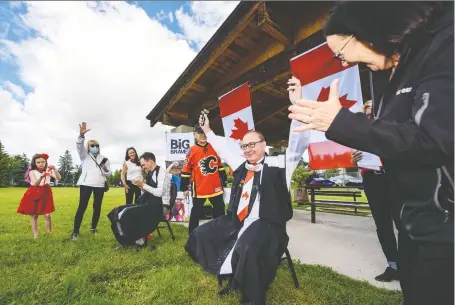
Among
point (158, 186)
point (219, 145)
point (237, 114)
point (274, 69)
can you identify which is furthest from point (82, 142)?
point (274, 69)

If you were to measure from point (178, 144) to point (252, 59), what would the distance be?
3462 mm

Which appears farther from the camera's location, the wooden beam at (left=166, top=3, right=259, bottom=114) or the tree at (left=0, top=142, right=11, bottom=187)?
the tree at (left=0, top=142, right=11, bottom=187)

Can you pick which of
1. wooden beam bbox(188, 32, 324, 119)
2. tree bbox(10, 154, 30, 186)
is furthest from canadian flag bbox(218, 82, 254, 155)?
tree bbox(10, 154, 30, 186)

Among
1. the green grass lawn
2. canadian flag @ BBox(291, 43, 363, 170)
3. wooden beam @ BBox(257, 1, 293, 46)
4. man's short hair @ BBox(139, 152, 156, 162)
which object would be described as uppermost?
wooden beam @ BBox(257, 1, 293, 46)

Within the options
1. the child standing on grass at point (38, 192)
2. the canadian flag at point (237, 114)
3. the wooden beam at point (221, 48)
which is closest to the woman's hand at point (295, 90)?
the wooden beam at point (221, 48)

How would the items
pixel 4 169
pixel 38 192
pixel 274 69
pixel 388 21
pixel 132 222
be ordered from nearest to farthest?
pixel 388 21
pixel 132 222
pixel 274 69
pixel 38 192
pixel 4 169

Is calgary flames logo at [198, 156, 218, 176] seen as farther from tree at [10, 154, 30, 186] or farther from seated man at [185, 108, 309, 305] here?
tree at [10, 154, 30, 186]

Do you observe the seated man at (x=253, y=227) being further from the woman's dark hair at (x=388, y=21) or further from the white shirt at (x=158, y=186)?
the white shirt at (x=158, y=186)

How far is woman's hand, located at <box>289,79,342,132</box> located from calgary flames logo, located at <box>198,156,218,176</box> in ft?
12.0

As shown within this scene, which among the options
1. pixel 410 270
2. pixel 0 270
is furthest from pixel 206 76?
pixel 410 270

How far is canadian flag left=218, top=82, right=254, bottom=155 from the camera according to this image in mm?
4629

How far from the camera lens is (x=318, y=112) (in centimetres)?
87

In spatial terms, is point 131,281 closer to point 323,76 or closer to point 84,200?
point 84,200

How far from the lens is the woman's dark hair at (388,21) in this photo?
0.81 metres
